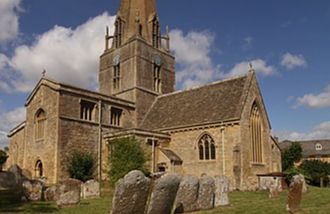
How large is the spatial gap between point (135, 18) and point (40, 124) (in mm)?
17442

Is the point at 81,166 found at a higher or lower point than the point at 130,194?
higher

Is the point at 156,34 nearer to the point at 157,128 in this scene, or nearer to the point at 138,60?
the point at 138,60

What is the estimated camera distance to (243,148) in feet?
101

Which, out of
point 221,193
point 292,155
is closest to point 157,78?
point 292,155

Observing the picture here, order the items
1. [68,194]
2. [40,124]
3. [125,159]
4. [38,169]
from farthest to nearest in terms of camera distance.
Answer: [40,124], [38,169], [125,159], [68,194]

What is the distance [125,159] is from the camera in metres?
27.4

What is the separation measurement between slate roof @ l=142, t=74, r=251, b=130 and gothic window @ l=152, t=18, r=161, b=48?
700 centimetres

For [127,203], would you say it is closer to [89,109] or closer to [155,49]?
[89,109]

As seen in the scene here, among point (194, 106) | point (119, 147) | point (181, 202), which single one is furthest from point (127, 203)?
point (194, 106)

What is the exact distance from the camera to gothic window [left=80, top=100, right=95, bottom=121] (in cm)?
3381

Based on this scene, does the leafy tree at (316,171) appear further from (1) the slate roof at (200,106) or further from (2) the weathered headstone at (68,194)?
(2) the weathered headstone at (68,194)

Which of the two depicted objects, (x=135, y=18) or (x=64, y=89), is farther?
(x=135, y=18)

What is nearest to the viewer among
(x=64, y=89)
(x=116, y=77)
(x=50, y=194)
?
(x=50, y=194)

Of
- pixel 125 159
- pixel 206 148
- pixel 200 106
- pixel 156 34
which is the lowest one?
pixel 125 159
